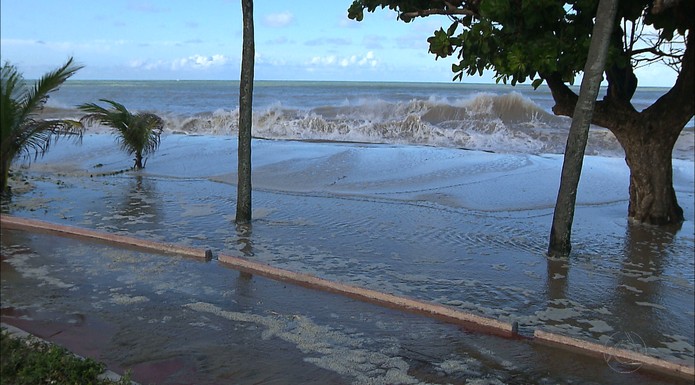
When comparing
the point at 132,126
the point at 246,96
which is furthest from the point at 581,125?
the point at 132,126

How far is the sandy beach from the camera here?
446 centimetres

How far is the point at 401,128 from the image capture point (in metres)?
25.3

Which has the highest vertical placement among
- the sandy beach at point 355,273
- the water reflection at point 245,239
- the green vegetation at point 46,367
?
the green vegetation at point 46,367

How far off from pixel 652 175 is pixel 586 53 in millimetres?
2998

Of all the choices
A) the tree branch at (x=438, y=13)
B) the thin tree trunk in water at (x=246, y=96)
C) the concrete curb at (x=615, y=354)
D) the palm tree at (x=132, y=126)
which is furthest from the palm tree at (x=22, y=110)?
the concrete curb at (x=615, y=354)

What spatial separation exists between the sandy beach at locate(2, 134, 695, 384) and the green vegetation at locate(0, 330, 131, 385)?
1.45 ft

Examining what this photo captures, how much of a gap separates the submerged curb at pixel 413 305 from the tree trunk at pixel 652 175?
5849mm

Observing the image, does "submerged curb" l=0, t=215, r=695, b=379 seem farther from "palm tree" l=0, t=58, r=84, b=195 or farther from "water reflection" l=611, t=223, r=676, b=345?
"palm tree" l=0, t=58, r=84, b=195

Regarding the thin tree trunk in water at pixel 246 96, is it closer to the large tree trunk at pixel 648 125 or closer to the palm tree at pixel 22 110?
the palm tree at pixel 22 110

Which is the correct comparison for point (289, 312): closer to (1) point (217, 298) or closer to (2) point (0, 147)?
(1) point (217, 298)

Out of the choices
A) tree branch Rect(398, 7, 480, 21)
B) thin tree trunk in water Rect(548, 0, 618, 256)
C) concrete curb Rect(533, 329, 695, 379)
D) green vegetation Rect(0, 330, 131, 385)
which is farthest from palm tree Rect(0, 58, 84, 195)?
concrete curb Rect(533, 329, 695, 379)

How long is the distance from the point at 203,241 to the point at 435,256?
120 inches

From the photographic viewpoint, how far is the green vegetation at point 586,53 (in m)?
7.63

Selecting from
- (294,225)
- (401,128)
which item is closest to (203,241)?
(294,225)
